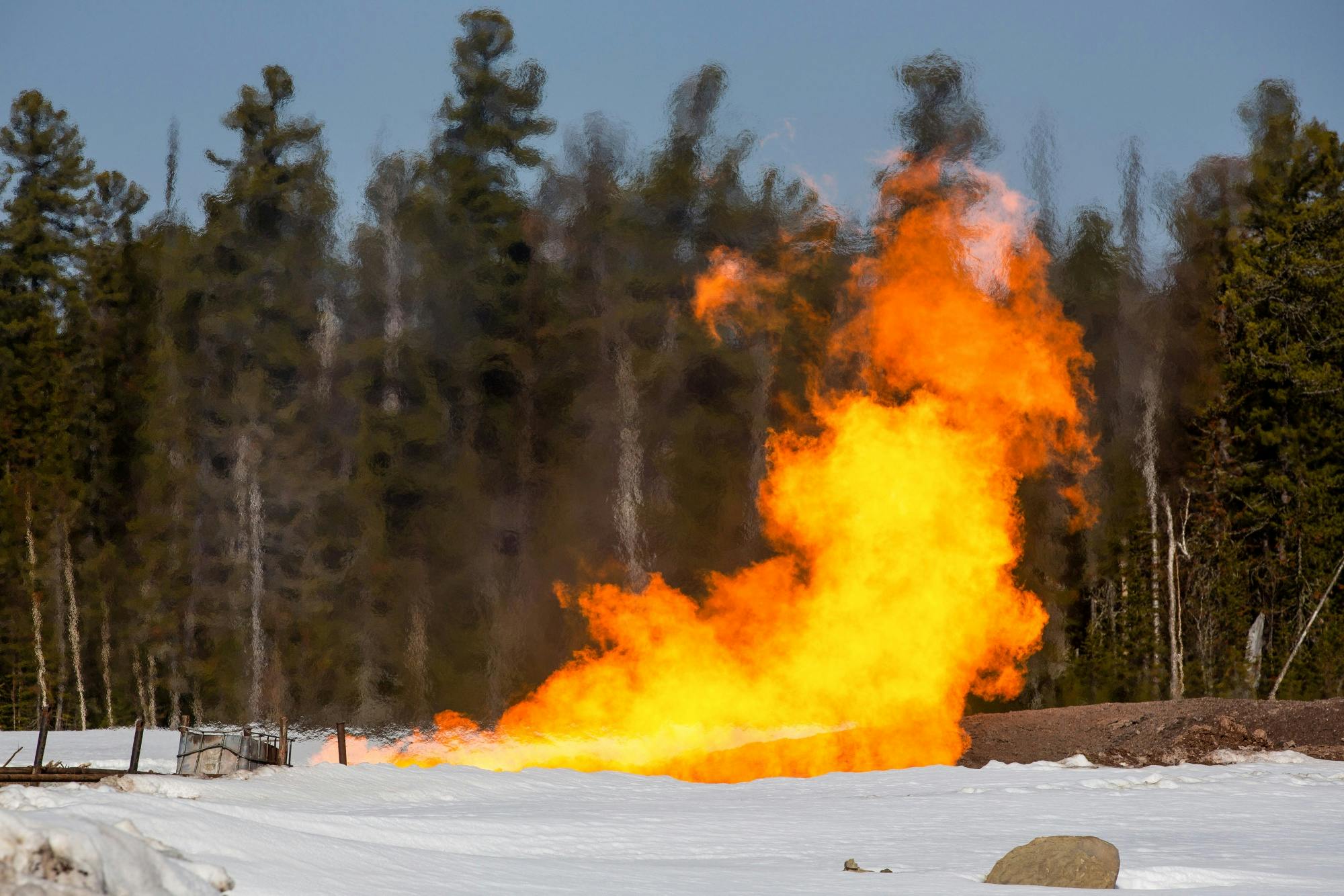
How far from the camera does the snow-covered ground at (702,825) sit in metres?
10.4

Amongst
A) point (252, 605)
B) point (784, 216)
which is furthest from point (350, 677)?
point (784, 216)

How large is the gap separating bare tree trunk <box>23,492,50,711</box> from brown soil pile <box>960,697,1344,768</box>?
2942cm

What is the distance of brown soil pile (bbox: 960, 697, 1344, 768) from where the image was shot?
22.7 metres

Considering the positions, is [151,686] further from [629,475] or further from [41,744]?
[41,744]

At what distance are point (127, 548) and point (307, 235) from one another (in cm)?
1261

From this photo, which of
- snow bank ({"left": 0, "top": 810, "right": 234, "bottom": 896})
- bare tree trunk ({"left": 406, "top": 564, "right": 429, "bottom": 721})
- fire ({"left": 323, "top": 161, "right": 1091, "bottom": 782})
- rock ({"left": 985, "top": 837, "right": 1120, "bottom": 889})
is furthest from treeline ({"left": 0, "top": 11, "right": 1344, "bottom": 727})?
snow bank ({"left": 0, "top": 810, "right": 234, "bottom": 896})

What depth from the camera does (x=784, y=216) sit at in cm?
3794

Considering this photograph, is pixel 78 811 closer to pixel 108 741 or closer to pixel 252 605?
pixel 108 741

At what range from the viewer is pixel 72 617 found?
41438 millimetres

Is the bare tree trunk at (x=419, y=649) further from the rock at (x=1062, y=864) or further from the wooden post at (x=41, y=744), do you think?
the rock at (x=1062, y=864)

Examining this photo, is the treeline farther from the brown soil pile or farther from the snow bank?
the snow bank

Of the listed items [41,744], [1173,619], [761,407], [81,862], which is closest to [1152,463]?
[1173,619]

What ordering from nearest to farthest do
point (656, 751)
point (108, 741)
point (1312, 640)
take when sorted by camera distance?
point (656, 751)
point (108, 741)
point (1312, 640)

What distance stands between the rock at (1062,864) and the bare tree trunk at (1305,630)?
2192 centimetres
